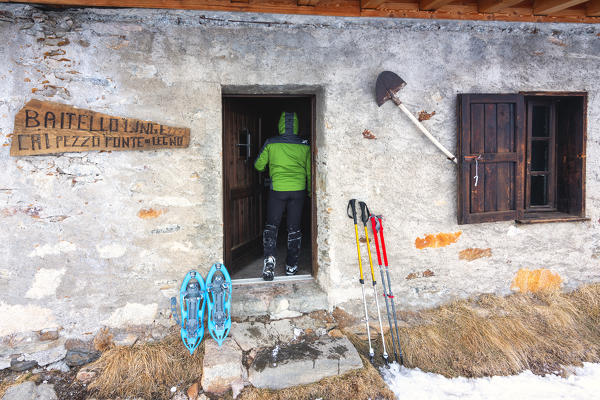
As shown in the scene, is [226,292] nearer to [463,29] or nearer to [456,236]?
[456,236]

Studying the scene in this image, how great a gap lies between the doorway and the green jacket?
0.26 metres

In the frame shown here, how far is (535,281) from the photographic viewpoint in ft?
13.7

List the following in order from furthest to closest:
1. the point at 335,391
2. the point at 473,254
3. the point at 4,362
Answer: the point at 473,254, the point at 4,362, the point at 335,391

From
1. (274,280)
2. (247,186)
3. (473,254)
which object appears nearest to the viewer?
(473,254)

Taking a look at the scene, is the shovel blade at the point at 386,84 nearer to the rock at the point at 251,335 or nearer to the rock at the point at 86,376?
the rock at the point at 251,335

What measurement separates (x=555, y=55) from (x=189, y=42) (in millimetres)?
3770

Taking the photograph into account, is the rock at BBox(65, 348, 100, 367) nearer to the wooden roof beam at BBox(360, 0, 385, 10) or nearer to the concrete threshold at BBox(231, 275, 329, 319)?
the concrete threshold at BBox(231, 275, 329, 319)

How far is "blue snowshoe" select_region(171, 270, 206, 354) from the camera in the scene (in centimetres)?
337

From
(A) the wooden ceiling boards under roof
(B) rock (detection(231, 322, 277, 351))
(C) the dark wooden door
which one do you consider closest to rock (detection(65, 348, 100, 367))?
(B) rock (detection(231, 322, 277, 351))

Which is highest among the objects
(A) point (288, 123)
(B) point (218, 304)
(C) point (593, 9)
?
(C) point (593, 9)

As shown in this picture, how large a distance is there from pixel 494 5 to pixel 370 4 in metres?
1.22

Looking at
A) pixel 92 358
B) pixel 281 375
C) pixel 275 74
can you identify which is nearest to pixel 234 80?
pixel 275 74

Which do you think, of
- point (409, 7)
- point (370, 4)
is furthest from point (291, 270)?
point (409, 7)

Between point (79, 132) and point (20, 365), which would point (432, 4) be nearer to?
point (79, 132)
